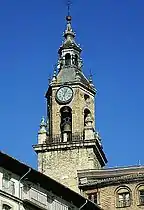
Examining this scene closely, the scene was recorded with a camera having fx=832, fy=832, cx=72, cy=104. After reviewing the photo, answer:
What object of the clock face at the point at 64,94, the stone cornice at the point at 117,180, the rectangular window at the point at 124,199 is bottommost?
the rectangular window at the point at 124,199

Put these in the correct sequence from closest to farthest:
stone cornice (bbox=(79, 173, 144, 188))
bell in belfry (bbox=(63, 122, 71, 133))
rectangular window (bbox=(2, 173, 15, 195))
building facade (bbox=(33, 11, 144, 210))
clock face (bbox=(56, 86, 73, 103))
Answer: rectangular window (bbox=(2, 173, 15, 195)), stone cornice (bbox=(79, 173, 144, 188)), building facade (bbox=(33, 11, 144, 210)), bell in belfry (bbox=(63, 122, 71, 133)), clock face (bbox=(56, 86, 73, 103))

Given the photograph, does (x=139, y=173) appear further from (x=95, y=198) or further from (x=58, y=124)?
(x=58, y=124)

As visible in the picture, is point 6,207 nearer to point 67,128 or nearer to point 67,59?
point 67,128

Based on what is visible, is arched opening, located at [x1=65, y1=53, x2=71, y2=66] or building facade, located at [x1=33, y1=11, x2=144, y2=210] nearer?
building facade, located at [x1=33, y1=11, x2=144, y2=210]

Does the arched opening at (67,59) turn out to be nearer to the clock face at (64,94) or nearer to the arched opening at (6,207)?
the clock face at (64,94)

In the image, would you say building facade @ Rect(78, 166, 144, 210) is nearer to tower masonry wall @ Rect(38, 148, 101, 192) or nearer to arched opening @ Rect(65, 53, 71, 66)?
tower masonry wall @ Rect(38, 148, 101, 192)

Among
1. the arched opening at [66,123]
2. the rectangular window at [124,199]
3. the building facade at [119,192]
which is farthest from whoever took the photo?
the arched opening at [66,123]

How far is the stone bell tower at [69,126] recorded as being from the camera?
101875mm

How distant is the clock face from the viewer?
352ft

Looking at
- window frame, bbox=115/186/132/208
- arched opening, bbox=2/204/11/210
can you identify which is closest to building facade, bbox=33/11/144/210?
window frame, bbox=115/186/132/208

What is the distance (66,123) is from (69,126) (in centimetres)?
65

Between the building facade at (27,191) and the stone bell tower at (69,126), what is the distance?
32.2 meters

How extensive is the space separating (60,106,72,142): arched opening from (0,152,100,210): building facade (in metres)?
38.6

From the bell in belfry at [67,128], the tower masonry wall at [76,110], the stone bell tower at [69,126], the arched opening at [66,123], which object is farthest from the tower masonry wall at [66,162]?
the bell in belfry at [67,128]
